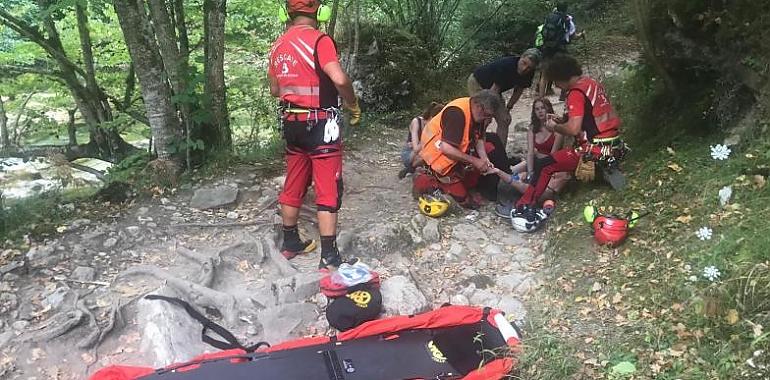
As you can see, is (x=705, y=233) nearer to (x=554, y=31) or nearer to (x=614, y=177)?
(x=614, y=177)

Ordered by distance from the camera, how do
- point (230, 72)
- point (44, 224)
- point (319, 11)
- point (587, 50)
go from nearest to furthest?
point (319, 11) < point (44, 224) < point (230, 72) < point (587, 50)

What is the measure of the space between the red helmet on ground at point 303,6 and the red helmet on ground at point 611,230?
2529mm

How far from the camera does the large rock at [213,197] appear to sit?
5.64m

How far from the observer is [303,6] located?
4184mm

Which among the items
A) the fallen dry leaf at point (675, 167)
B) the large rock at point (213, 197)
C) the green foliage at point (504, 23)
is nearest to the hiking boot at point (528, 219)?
the fallen dry leaf at point (675, 167)

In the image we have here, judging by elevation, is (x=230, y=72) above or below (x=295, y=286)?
above

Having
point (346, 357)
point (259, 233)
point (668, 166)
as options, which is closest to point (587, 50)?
point (668, 166)

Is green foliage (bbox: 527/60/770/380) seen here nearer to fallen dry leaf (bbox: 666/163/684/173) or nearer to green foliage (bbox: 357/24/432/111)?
fallen dry leaf (bbox: 666/163/684/173)

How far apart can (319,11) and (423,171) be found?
2160 millimetres

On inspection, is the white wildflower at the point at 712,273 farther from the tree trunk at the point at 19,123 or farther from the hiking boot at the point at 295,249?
the tree trunk at the point at 19,123

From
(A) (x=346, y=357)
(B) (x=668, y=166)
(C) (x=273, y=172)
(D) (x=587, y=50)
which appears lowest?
(A) (x=346, y=357)

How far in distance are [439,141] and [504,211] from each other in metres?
0.87

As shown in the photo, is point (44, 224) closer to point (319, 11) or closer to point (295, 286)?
point (295, 286)

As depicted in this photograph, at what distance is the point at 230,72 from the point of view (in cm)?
899
